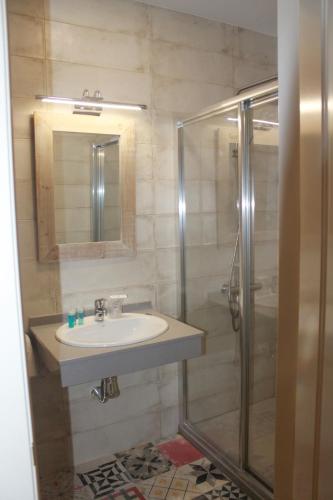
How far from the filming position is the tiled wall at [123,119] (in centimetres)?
204

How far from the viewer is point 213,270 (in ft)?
7.97

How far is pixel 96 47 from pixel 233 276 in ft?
4.85

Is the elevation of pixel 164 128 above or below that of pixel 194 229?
above

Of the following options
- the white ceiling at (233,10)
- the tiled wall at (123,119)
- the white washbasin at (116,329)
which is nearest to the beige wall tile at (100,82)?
the tiled wall at (123,119)

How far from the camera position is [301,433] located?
24.7 inches

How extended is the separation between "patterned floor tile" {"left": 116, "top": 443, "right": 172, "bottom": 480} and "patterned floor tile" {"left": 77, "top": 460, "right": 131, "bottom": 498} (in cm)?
4

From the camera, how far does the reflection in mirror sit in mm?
2127

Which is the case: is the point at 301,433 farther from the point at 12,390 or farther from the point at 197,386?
the point at 197,386

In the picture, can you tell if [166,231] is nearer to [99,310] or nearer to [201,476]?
[99,310]

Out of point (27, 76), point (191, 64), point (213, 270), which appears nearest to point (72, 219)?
point (27, 76)

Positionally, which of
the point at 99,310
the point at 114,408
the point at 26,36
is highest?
the point at 26,36

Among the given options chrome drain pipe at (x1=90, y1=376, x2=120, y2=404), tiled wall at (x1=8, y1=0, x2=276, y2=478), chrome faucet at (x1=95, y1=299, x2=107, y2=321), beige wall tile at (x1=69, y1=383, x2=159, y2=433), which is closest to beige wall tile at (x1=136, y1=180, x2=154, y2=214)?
tiled wall at (x1=8, y1=0, x2=276, y2=478)

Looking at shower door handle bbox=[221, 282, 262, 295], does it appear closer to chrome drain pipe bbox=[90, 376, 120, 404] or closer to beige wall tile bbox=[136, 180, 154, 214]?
beige wall tile bbox=[136, 180, 154, 214]

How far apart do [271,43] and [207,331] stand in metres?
2.03
